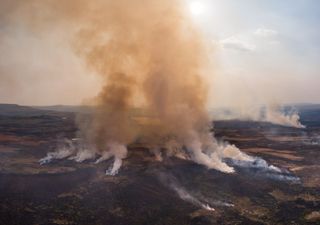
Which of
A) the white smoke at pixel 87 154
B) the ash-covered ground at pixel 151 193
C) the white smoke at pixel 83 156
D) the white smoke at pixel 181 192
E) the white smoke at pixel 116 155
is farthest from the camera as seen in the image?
the white smoke at pixel 83 156

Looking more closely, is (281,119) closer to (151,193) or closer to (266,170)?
(266,170)

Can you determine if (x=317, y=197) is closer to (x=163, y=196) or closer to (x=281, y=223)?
(x=281, y=223)

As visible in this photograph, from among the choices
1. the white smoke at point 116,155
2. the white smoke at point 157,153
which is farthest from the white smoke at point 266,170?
the white smoke at point 116,155

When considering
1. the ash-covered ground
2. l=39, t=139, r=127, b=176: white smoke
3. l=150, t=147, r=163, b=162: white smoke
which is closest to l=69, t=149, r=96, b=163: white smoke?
l=39, t=139, r=127, b=176: white smoke

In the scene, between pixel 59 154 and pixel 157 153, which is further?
pixel 157 153

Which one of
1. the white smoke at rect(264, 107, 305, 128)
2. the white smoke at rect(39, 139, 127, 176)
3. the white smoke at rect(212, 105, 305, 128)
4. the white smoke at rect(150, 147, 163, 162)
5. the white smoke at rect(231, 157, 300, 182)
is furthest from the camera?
the white smoke at rect(212, 105, 305, 128)

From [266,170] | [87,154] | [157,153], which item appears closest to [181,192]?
[266,170]

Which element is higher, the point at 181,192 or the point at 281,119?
the point at 281,119

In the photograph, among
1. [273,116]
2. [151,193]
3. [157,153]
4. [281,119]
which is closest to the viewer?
[151,193]

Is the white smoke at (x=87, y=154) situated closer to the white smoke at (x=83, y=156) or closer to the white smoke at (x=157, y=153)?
the white smoke at (x=83, y=156)

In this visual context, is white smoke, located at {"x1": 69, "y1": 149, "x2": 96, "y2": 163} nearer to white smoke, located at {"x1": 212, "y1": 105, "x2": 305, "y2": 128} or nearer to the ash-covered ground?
the ash-covered ground

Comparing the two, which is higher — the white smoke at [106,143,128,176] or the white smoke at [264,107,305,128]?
the white smoke at [264,107,305,128]

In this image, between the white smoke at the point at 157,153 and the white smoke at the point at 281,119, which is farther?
the white smoke at the point at 281,119
